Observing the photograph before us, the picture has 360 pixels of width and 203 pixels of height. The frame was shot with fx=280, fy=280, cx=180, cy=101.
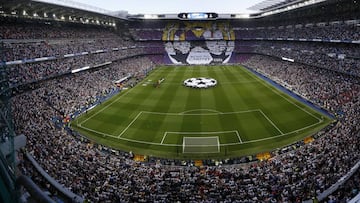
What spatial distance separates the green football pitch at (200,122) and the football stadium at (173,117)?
203mm

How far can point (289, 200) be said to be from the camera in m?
16.5

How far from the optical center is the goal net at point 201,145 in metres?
28.1

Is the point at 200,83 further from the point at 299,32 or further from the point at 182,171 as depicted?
the point at 182,171

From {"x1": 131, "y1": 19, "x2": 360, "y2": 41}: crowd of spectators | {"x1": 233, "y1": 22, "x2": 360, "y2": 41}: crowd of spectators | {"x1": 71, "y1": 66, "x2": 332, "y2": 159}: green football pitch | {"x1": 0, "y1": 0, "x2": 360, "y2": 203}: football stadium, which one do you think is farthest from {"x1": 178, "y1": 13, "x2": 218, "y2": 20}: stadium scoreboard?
{"x1": 71, "y1": 66, "x2": 332, "y2": 159}: green football pitch

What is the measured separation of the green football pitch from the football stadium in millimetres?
203

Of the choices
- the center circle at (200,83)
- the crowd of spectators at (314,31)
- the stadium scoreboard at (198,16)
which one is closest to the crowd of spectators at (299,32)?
the crowd of spectators at (314,31)

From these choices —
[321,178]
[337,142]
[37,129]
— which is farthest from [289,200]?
[37,129]

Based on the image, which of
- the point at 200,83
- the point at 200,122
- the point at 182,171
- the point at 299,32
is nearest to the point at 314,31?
the point at 299,32

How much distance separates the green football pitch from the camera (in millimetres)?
28812

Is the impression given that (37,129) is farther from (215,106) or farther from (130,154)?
(215,106)

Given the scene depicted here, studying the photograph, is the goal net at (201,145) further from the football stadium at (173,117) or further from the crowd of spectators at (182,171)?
the crowd of spectators at (182,171)

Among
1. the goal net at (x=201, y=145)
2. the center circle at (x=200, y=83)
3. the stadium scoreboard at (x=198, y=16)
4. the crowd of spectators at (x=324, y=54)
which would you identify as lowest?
the goal net at (x=201, y=145)

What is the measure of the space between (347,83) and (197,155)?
27.7 metres

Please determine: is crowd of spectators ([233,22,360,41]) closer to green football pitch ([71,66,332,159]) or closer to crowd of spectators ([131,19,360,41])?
crowd of spectators ([131,19,360,41])
